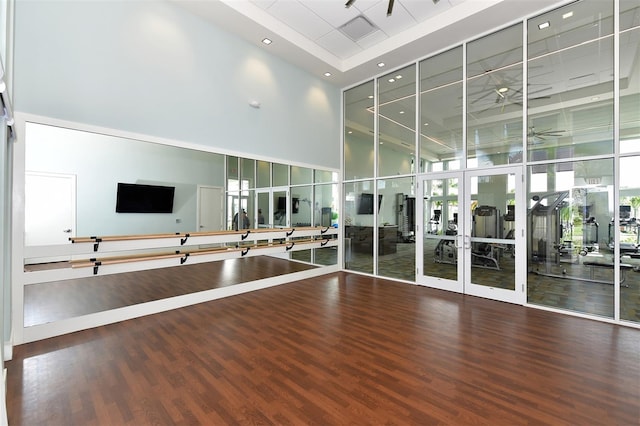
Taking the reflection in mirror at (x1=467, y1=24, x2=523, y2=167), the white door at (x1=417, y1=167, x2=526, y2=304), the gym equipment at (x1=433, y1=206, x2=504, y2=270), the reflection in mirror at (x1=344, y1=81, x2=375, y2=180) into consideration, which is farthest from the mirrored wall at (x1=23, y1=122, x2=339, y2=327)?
the reflection in mirror at (x1=467, y1=24, x2=523, y2=167)

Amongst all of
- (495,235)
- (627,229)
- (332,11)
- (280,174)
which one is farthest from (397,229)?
(332,11)

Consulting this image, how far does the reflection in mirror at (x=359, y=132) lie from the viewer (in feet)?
22.8

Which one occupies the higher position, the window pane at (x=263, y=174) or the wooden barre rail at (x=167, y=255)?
the window pane at (x=263, y=174)

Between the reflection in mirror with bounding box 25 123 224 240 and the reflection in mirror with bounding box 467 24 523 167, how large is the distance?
4946 mm

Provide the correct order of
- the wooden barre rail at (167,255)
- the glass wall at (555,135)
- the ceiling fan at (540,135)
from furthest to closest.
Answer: the ceiling fan at (540,135) < the glass wall at (555,135) < the wooden barre rail at (167,255)

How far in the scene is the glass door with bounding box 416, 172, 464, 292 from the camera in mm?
5434

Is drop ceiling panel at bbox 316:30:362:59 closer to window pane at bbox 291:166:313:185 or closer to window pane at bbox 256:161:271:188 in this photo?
window pane at bbox 291:166:313:185

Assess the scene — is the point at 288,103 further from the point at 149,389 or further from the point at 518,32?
the point at 149,389

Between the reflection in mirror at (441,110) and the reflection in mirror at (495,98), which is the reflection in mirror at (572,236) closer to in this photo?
the reflection in mirror at (495,98)

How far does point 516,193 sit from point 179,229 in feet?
18.6

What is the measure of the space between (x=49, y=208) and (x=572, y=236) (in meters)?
7.17

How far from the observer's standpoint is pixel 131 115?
13.3 ft

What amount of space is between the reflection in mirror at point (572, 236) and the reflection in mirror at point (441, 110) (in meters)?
1.46

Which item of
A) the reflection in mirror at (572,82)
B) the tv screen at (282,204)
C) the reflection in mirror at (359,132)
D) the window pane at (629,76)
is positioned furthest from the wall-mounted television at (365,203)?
the window pane at (629,76)
